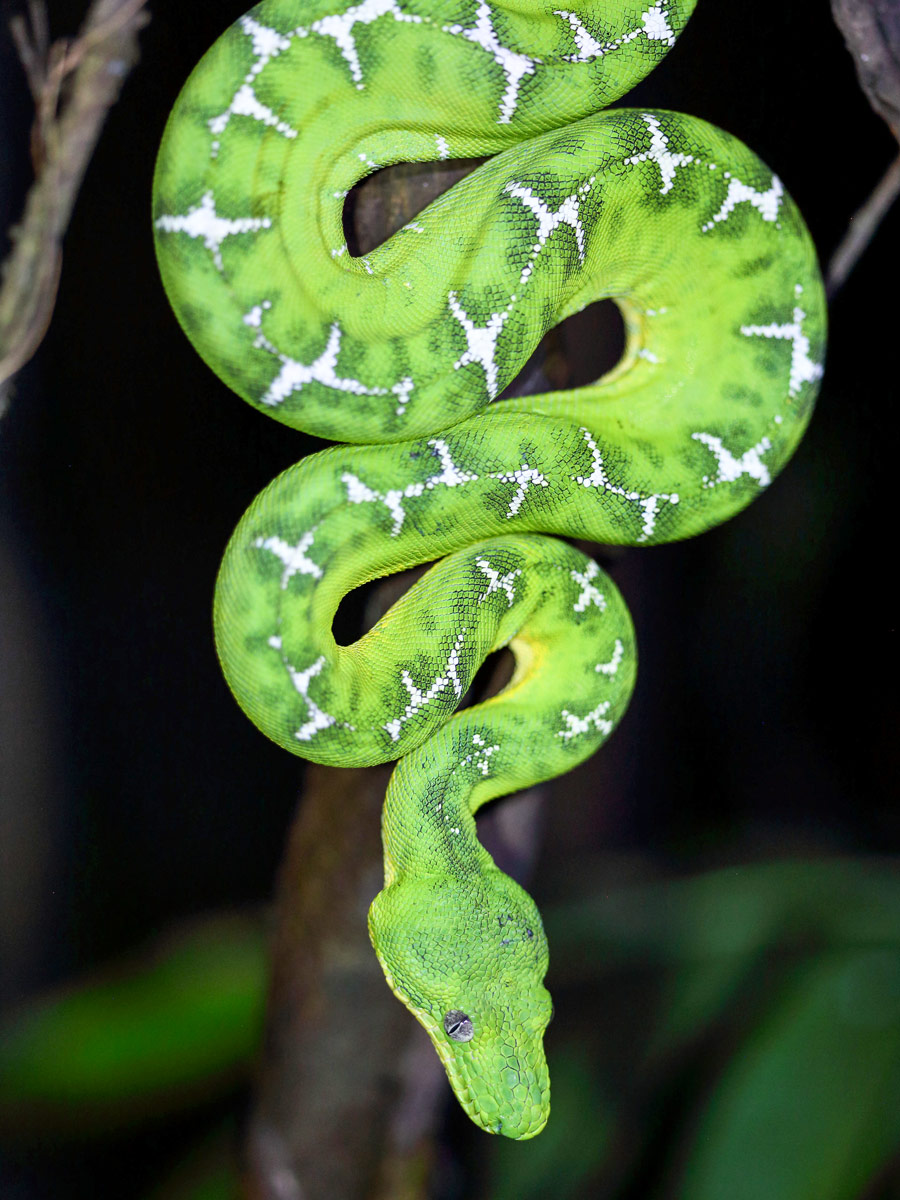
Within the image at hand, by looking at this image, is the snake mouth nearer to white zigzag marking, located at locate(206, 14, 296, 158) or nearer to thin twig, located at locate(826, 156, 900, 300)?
white zigzag marking, located at locate(206, 14, 296, 158)

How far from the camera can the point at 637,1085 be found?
5.16ft

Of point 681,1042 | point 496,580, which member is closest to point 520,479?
point 496,580

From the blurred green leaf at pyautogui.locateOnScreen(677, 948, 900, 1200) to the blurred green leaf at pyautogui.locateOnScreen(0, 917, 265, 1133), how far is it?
0.79 m

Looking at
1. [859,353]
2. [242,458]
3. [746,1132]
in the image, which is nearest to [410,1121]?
[746,1132]

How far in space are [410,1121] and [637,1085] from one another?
40cm

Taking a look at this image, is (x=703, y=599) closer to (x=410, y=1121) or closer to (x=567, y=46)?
(x=567, y=46)

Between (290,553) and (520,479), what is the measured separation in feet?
0.90

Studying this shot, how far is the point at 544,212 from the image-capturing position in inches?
36.6

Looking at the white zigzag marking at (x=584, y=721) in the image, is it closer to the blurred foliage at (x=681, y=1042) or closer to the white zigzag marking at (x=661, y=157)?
the blurred foliage at (x=681, y=1042)

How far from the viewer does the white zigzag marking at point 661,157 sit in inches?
39.4

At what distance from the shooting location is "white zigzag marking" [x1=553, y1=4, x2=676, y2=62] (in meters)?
0.91

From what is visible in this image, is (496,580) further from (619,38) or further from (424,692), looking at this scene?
(619,38)

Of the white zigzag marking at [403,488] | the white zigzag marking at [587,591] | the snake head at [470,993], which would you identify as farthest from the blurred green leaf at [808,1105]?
the white zigzag marking at [403,488]

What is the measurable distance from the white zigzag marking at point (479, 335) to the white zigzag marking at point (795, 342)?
1.22 feet
